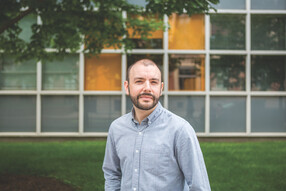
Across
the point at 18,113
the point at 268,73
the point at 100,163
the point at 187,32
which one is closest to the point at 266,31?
the point at 268,73

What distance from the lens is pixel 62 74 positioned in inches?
390

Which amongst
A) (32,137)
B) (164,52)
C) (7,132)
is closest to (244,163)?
(164,52)

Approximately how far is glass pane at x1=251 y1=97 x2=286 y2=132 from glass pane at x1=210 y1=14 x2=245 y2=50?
1873 millimetres

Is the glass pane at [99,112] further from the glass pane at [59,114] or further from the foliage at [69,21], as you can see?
the foliage at [69,21]

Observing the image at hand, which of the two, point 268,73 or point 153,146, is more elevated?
point 268,73

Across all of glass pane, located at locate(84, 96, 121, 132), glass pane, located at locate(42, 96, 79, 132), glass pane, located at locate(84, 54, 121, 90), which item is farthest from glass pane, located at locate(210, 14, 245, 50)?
glass pane, located at locate(42, 96, 79, 132)

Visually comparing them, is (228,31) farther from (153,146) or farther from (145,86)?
(153,146)

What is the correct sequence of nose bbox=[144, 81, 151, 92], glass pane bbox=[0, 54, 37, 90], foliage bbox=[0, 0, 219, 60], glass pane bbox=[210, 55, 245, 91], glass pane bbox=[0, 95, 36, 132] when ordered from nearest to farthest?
nose bbox=[144, 81, 151, 92]
foliage bbox=[0, 0, 219, 60]
glass pane bbox=[0, 95, 36, 132]
glass pane bbox=[0, 54, 37, 90]
glass pane bbox=[210, 55, 245, 91]

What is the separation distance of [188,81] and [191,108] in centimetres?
87

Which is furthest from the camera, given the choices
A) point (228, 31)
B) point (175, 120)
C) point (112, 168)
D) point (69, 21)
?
point (228, 31)

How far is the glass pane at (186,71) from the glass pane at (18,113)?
450 centimetres

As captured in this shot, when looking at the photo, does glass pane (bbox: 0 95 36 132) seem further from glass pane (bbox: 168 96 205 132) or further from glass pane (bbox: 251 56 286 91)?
glass pane (bbox: 251 56 286 91)

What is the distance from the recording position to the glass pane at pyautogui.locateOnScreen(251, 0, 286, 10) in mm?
9945

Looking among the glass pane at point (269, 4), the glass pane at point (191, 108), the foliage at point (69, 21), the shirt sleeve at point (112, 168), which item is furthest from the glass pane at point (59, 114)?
the shirt sleeve at point (112, 168)
